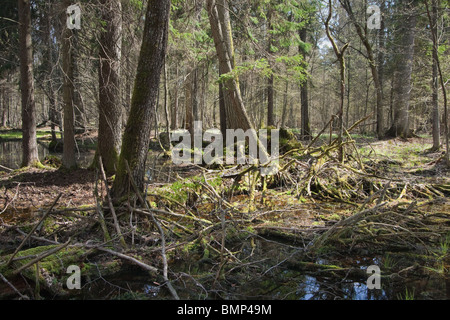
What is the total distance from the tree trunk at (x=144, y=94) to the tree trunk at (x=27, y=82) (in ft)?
19.9

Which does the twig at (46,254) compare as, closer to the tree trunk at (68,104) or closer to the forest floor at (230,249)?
the forest floor at (230,249)

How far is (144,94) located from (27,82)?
6319 millimetres

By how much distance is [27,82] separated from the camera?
893 cm

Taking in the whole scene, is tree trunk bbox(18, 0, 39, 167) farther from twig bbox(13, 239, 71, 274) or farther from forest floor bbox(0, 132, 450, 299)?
twig bbox(13, 239, 71, 274)

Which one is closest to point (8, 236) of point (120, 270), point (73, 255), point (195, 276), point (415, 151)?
point (73, 255)

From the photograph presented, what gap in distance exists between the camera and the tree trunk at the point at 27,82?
885 centimetres

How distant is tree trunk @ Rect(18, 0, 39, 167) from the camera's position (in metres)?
8.85

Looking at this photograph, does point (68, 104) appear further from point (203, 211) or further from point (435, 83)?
point (435, 83)

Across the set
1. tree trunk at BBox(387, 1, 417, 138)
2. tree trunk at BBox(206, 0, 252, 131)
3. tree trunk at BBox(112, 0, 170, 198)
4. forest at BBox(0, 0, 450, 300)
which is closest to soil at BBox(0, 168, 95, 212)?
forest at BBox(0, 0, 450, 300)

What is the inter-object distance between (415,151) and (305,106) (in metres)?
7.54

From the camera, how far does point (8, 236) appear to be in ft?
15.0

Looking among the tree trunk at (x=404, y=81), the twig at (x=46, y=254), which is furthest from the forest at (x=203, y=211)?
the tree trunk at (x=404, y=81)
